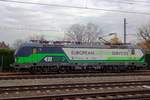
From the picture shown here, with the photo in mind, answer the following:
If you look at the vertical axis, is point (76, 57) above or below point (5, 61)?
above

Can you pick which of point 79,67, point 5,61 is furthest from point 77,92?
point 5,61

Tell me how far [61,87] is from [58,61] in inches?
593

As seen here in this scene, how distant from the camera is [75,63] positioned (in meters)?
35.3

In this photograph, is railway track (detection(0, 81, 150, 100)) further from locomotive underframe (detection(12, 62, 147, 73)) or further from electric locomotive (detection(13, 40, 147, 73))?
electric locomotive (detection(13, 40, 147, 73))

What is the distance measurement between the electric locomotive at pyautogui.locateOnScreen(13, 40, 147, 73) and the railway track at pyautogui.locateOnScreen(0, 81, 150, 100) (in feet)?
44.9

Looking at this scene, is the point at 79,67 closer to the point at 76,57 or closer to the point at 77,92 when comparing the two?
the point at 76,57

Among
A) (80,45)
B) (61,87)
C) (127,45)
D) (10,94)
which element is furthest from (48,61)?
(10,94)

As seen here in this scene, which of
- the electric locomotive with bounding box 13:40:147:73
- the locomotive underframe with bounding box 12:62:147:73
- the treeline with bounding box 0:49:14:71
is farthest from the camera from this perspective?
the treeline with bounding box 0:49:14:71

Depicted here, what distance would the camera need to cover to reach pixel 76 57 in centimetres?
3562

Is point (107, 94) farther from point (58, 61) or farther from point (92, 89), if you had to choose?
point (58, 61)

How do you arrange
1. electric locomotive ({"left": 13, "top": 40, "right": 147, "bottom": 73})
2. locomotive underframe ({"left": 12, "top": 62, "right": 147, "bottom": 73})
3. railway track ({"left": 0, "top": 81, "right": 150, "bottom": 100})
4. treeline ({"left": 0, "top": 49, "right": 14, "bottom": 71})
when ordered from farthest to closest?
1. treeline ({"left": 0, "top": 49, "right": 14, "bottom": 71})
2. locomotive underframe ({"left": 12, "top": 62, "right": 147, "bottom": 73})
3. electric locomotive ({"left": 13, "top": 40, "right": 147, "bottom": 73})
4. railway track ({"left": 0, "top": 81, "right": 150, "bottom": 100})

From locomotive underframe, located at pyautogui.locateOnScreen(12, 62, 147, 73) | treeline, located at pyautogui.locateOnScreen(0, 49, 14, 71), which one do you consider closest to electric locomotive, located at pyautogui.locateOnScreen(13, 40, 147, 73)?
locomotive underframe, located at pyautogui.locateOnScreen(12, 62, 147, 73)

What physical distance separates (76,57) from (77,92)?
1783cm

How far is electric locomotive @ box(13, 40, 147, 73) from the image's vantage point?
1314 inches
